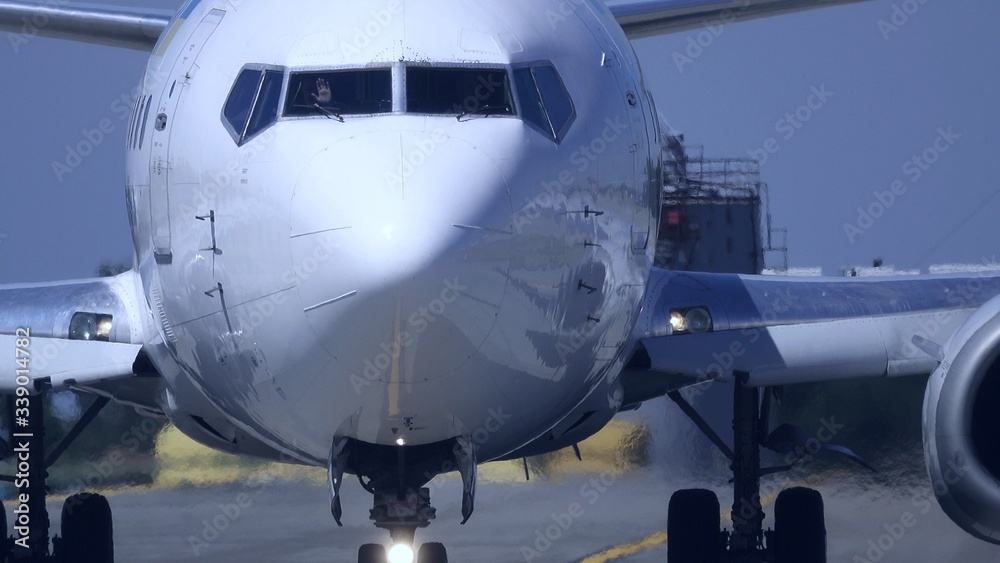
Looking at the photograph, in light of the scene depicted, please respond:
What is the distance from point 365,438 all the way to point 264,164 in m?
1.49

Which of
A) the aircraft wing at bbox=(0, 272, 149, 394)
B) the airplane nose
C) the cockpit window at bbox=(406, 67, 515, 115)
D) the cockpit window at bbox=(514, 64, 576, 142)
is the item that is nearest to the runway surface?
the aircraft wing at bbox=(0, 272, 149, 394)

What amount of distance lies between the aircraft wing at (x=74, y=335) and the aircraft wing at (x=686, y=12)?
15.2 feet

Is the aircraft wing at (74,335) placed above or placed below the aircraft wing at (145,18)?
below

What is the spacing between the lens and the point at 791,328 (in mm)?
13367

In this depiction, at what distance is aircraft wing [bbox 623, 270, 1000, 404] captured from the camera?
12852mm

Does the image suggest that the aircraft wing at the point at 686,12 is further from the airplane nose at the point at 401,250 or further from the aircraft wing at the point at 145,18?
the airplane nose at the point at 401,250

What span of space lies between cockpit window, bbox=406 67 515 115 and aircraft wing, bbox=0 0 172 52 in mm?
5001

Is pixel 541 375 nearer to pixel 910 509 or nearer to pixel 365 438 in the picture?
pixel 365 438
